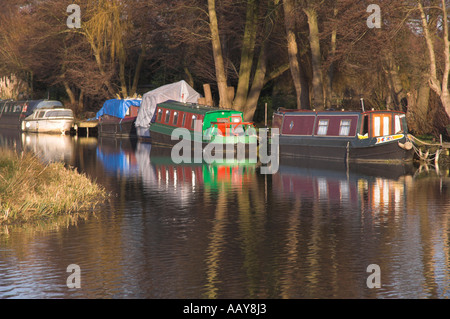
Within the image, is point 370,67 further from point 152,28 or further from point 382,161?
point 152,28

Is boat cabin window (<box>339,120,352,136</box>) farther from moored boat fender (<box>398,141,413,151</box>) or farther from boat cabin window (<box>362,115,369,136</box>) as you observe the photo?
moored boat fender (<box>398,141,413,151</box>)

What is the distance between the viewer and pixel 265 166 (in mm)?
31875

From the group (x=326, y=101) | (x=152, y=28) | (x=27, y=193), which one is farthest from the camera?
(x=152, y=28)

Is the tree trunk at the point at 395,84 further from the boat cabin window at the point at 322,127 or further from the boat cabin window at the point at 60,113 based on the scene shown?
the boat cabin window at the point at 60,113

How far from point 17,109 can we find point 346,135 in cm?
4011

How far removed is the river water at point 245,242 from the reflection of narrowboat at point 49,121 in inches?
1390

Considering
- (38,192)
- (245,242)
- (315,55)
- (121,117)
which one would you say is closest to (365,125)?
(315,55)

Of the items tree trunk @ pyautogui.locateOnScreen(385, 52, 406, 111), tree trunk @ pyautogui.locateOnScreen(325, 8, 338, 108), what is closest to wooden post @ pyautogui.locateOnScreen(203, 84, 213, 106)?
tree trunk @ pyautogui.locateOnScreen(325, 8, 338, 108)

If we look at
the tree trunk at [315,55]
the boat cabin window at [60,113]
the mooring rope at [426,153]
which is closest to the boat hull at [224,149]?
the tree trunk at [315,55]

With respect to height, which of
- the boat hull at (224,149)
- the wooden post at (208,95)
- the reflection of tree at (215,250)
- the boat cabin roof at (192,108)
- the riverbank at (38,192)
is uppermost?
the wooden post at (208,95)

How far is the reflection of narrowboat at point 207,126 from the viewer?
37.9 m

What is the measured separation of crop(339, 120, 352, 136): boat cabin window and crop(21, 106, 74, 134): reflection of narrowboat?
31677mm

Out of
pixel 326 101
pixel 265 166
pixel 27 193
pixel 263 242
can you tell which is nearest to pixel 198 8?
pixel 326 101

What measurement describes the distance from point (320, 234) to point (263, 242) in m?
1.50
